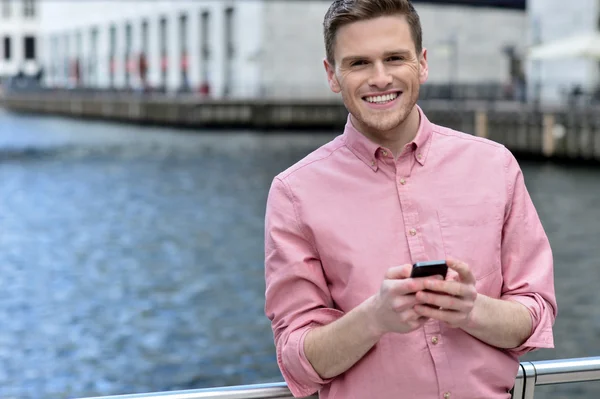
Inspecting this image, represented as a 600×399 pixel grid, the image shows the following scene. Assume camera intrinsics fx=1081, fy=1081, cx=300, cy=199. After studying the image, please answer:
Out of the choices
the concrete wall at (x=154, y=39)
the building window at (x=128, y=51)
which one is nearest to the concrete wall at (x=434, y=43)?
the concrete wall at (x=154, y=39)

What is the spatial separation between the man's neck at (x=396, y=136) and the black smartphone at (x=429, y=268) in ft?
1.58

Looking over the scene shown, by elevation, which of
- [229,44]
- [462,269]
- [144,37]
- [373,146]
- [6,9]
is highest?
[6,9]

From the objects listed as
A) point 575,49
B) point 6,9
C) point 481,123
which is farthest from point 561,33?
point 6,9

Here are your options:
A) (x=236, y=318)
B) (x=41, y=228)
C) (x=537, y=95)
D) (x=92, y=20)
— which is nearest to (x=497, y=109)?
(x=537, y=95)

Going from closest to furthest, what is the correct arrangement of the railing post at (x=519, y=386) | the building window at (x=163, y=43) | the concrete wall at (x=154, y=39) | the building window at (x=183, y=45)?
1. the railing post at (x=519, y=386)
2. the concrete wall at (x=154, y=39)
3. the building window at (x=183, y=45)
4. the building window at (x=163, y=43)

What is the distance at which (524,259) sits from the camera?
2572 millimetres

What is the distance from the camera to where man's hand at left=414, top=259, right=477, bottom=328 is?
2199 mm

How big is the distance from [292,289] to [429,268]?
44 centimetres

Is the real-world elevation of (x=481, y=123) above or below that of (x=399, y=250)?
below

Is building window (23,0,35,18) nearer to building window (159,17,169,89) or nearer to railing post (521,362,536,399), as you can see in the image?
building window (159,17,169,89)

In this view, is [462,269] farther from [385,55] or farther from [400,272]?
[385,55]

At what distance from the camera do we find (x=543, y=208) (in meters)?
25.4

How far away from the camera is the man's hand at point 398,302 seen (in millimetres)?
2182

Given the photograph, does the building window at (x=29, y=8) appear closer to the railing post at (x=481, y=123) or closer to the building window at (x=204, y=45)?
the building window at (x=204, y=45)
